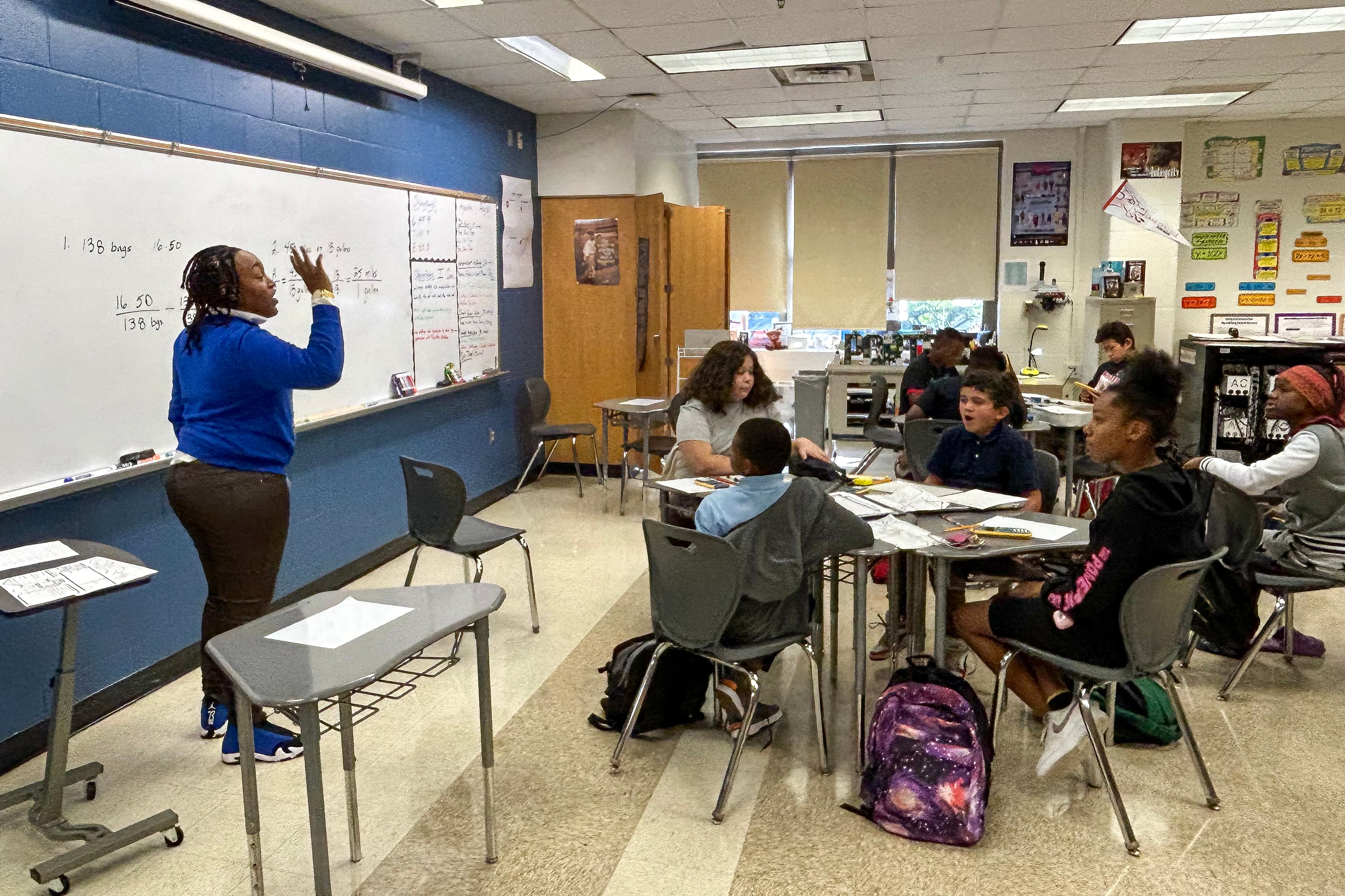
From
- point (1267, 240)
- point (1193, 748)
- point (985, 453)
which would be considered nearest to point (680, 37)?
point (985, 453)

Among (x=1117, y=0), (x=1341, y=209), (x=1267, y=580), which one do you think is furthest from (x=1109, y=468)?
(x=1341, y=209)

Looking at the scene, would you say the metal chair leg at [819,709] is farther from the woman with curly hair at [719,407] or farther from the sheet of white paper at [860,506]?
the woman with curly hair at [719,407]

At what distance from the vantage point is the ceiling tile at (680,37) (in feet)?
14.9

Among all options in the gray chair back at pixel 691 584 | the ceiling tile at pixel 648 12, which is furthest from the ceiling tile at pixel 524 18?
the gray chair back at pixel 691 584

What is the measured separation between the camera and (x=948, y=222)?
8.35 meters

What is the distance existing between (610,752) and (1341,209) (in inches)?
292

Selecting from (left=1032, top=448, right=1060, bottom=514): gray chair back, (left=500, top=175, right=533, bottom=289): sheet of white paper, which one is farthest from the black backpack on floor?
(left=500, top=175, right=533, bottom=289): sheet of white paper

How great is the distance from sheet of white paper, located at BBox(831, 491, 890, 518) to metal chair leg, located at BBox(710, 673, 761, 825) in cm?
64

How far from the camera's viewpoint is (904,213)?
8.46 metres

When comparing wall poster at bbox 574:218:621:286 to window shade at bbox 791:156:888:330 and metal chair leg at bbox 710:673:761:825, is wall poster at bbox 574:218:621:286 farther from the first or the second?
metal chair leg at bbox 710:673:761:825

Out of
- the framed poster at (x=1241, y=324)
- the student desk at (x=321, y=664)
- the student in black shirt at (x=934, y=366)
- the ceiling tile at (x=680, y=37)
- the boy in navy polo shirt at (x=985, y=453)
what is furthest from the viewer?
the framed poster at (x=1241, y=324)

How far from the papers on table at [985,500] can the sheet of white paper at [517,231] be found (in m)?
3.94

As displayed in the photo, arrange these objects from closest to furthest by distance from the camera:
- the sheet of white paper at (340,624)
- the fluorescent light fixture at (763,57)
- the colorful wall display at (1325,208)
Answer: the sheet of white paper at (340,624) < the fluorescent light fixture at (763,57) < the colorful wall display at (1325,208)

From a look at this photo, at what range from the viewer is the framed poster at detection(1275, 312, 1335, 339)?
768 cm
